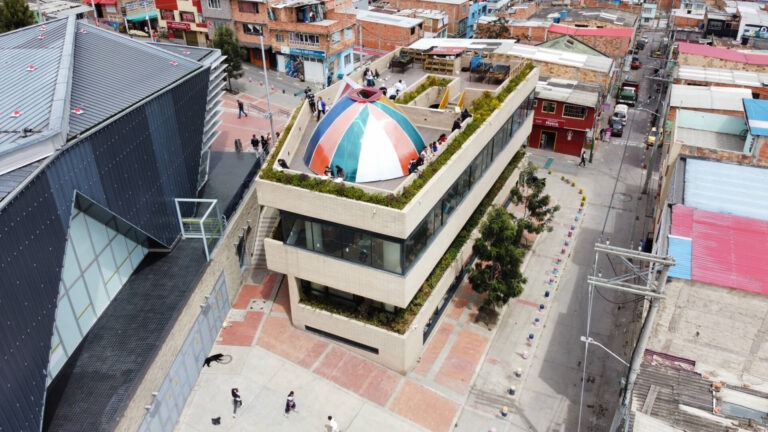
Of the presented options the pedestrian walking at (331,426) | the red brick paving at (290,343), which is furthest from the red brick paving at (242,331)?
the pedestrian walking at (331,426)

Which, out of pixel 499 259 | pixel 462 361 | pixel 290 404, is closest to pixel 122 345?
pixel 290 404

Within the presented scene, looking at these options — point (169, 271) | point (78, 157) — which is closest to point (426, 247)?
point (169, 271)

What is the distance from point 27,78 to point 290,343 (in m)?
18.4

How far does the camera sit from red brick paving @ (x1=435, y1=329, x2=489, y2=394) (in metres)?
28.4

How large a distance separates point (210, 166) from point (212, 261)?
13.5 m

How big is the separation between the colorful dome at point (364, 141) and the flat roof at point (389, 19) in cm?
4772

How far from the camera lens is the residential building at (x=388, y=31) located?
74312 mm

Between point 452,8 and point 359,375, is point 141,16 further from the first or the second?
point 359,375

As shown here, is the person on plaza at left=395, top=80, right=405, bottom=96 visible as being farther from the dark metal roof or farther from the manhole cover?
the dark metal roof

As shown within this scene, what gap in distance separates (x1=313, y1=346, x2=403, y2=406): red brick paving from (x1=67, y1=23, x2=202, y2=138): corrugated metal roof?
16155 millimetres

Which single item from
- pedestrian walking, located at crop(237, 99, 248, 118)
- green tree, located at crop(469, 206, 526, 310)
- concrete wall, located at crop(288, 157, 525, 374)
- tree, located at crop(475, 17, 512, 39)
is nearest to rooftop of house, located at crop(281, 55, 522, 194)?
green tree, located at crop(469, 206, 526, 310)

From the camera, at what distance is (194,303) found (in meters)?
27.9

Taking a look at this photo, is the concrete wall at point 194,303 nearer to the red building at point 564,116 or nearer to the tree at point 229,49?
the tree at point 229,49

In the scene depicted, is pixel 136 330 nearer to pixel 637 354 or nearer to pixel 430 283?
pixel 430 283
